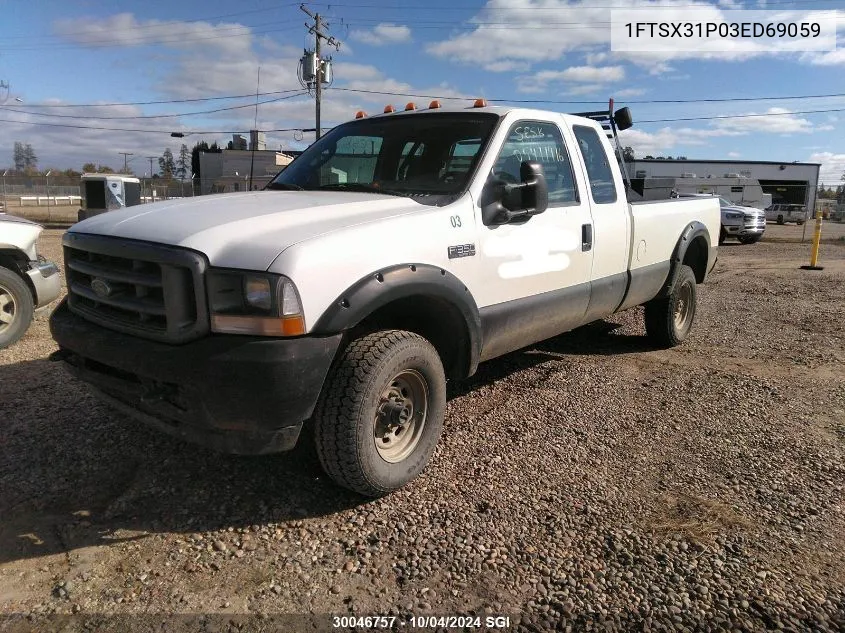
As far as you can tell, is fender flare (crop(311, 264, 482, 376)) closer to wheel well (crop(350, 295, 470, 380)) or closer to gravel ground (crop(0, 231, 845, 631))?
wheel well (crop(350, 295, 470, 380))

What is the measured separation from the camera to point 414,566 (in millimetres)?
2715

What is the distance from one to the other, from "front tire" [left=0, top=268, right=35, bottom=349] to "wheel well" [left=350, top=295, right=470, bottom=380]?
4.22 meters

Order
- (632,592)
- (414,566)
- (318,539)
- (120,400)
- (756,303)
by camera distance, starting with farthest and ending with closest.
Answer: (756,303)
(120,400)
(318,539)
(414,566)
(632,592)

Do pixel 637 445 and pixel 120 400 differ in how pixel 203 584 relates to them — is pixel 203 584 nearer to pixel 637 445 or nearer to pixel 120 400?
pixel 120 400

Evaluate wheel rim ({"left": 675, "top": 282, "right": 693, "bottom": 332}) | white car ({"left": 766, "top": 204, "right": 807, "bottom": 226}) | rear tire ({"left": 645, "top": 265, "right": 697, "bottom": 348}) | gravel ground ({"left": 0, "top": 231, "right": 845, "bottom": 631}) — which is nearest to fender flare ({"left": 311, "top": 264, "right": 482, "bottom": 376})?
gravel ground ({"left": 0, "top": 231, "right": 845, "bottom": 631})

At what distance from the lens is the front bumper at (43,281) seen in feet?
19.8

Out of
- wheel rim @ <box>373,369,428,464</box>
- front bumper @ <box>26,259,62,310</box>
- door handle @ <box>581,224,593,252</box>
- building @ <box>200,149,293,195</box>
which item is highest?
building @ <box>200,149,293,195</box>

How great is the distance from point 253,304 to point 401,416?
997 mm

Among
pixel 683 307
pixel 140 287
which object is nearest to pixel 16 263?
pixel 140 287

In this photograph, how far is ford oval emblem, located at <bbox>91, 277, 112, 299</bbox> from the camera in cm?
301

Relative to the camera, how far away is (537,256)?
4.02m

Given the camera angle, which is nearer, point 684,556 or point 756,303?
point 684,556

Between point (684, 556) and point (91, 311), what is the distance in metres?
3.02

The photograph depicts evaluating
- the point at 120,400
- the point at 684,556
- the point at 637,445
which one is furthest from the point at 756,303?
the point at 120,400
